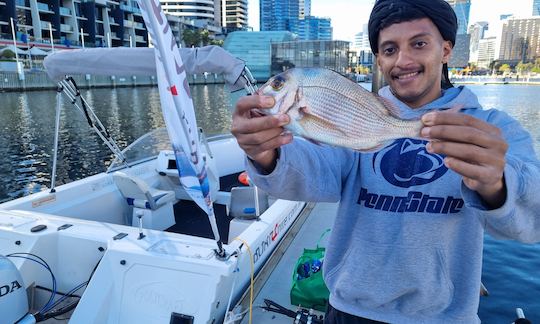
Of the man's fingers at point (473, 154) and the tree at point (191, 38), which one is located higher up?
the tree at point (191, 38)

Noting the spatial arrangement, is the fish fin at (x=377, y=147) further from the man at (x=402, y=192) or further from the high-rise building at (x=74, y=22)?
the high-rise building at (x=74, y=22)

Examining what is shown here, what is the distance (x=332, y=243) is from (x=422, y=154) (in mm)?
664

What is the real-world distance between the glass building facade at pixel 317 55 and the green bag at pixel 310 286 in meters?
58.2

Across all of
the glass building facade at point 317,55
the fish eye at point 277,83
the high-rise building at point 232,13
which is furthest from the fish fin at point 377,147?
the high-rise building at point 232,13

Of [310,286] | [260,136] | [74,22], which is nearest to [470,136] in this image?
[260,136]

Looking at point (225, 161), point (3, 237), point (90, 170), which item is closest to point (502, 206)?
point (3, 237)

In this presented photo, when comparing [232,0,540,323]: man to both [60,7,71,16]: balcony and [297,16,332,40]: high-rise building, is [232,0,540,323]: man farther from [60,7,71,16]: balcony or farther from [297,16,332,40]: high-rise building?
[297,16,332,40]: high-rise building

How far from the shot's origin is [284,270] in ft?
16.3

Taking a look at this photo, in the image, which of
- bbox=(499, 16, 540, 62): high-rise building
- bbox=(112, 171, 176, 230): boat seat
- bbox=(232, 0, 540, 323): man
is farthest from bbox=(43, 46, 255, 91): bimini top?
bbox=(499, 16, 540, 62): high-rise building

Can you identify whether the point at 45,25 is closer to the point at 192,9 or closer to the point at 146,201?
the point at 192,9

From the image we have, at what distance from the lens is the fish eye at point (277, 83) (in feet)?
5.22

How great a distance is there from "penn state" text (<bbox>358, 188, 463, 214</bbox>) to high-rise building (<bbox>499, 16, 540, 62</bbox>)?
155 metres

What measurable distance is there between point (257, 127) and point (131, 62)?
403cm

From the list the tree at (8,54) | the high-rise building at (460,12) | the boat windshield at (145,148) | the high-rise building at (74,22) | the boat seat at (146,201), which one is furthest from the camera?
the high-rise building at (74,22)
